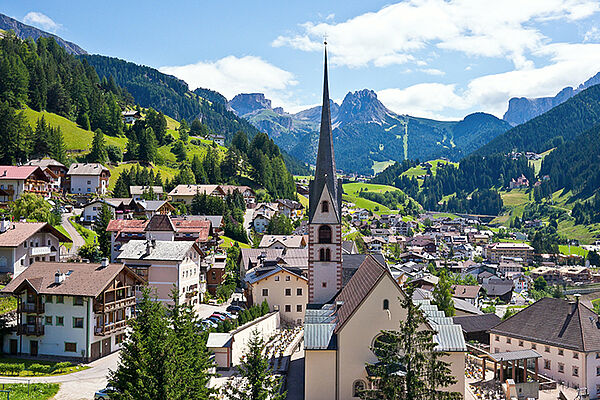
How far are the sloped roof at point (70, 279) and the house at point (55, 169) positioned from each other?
60.0m

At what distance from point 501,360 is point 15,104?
12876cm

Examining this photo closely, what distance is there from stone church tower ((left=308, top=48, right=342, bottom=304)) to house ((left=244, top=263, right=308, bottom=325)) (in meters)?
11.8

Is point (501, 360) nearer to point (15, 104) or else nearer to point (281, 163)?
point (281, 163)

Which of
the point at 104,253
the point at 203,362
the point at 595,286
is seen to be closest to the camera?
the point at 203,362

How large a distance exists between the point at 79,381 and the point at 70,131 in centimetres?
11353

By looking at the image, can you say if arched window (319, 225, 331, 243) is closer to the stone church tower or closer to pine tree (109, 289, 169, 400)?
the stone church tower

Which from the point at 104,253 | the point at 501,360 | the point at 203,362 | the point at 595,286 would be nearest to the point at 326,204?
the point at 501,360

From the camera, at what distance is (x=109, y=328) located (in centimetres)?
4334

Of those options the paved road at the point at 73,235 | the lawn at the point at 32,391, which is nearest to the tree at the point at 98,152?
the paved road at the point at 73,235

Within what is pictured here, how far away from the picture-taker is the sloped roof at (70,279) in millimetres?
42156

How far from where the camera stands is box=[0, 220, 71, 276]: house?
5047cm

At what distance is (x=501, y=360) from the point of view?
131 feet

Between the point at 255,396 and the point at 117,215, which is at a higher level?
the point at 117,215

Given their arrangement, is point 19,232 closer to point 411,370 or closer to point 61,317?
point 61,317
